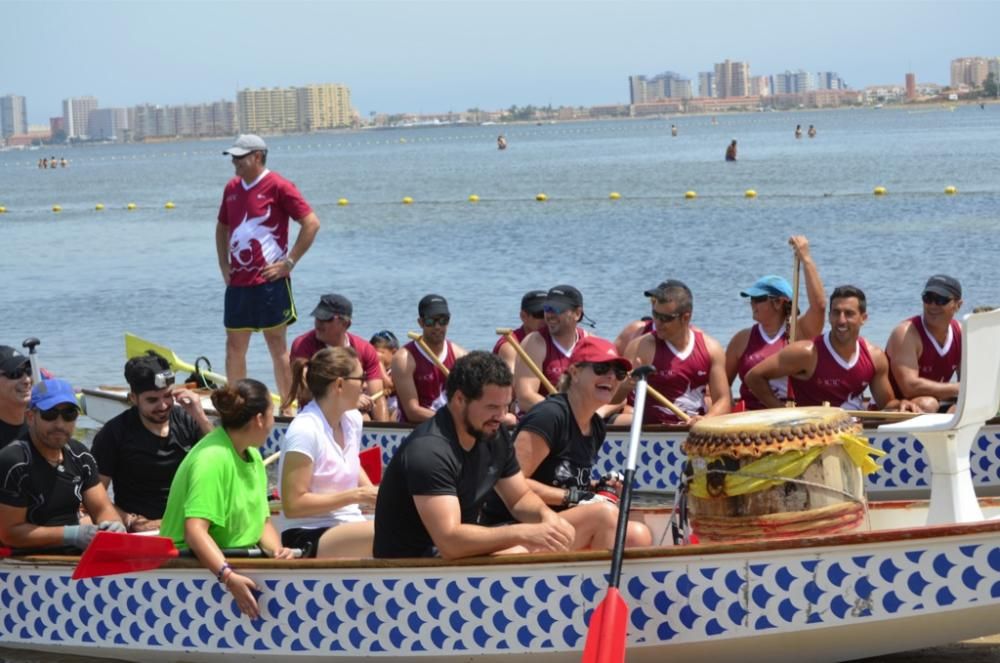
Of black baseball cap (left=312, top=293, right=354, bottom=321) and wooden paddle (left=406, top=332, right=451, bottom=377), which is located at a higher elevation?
black baseball cap (left=312, top=293, right=354, bottom=321)

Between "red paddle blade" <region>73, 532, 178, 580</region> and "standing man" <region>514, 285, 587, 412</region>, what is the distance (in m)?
3.38

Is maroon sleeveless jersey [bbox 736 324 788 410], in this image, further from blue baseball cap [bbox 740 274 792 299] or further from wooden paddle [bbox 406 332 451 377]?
wooden paddle [bbox 406 332 451 377]

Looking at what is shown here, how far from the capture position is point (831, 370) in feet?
30.6

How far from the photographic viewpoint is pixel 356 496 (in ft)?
22.6

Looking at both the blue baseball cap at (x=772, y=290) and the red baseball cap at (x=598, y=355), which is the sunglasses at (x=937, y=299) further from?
the red baseball cap at (x=598, y=355)

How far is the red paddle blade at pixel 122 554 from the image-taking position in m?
6.61

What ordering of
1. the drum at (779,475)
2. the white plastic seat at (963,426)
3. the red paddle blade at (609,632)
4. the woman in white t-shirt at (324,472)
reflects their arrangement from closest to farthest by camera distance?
1. the red paddle blade at (609,632)
2. the drum at (779,475)
3. the white plastic seat at (963,426)
4. the woman in white t-shirt at (324,472)

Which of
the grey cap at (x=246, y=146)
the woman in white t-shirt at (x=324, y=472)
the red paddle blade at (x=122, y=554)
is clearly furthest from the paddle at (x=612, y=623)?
the grey cap at (x=246, y=146)

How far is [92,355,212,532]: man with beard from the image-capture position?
23.9ft

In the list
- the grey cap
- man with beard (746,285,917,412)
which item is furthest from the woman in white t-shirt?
the grey cap

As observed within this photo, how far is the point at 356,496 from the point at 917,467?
429cm

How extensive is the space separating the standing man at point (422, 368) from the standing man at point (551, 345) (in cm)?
73

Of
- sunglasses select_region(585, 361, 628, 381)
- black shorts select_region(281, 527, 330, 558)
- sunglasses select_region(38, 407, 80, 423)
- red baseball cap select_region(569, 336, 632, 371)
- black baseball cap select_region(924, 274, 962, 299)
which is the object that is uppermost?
black baseball cap select_region(924, 274, 962, 299)

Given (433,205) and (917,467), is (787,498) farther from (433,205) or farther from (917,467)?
(433,205)
